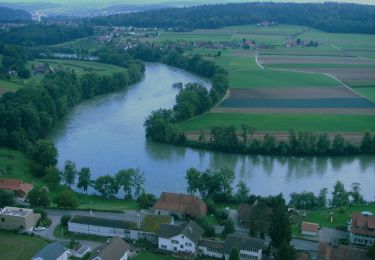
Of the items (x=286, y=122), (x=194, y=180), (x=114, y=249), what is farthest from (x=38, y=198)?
(x=286, y=122)

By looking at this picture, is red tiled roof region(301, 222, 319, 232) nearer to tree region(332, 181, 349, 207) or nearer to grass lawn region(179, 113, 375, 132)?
tree region(332, 181, 349, 207)

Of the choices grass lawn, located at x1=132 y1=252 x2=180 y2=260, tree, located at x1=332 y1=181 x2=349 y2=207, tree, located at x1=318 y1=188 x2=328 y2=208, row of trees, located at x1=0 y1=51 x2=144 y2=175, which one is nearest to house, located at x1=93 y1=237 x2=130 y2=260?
grass lawn, located at x1=132 y1=252 x2=180 y2=260

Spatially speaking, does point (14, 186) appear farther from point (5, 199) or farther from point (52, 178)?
point (52, 178)

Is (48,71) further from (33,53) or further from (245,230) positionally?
(245,230)

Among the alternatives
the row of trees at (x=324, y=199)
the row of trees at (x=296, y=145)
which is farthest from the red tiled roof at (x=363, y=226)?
the row of trees at (x=296, y=145)

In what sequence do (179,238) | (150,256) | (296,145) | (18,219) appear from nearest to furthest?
(150,256), (179,238), (18,219), (296,145)

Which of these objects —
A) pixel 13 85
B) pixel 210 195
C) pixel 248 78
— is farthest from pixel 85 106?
pixel 210 195
